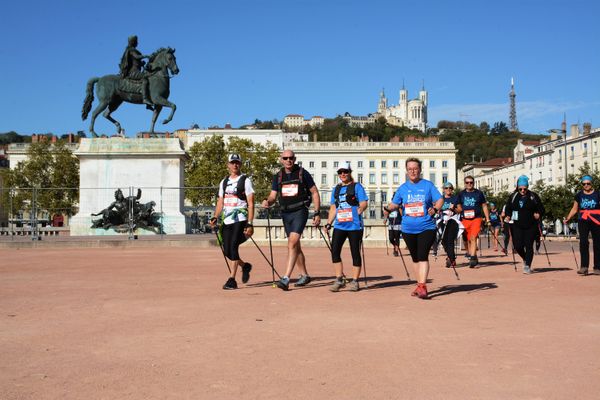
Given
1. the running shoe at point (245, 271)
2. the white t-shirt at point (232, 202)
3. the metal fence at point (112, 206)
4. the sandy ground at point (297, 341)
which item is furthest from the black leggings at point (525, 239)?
the metal fence at point (112, 206)

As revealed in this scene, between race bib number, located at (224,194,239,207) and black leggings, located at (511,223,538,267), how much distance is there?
19.8 ft

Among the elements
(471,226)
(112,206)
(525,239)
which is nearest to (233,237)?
(525,239)

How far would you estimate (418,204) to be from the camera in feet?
30.3

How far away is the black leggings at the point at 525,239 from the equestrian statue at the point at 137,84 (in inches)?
697

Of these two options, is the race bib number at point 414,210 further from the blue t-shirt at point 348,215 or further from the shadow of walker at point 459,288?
the shadow of walker at point 459,288

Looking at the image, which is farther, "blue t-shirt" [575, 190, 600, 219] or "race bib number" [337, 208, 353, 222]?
"blue t-shirt" [575, 190, 600, 219]

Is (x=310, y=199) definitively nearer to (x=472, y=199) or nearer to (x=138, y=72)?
(x=472, y=199)

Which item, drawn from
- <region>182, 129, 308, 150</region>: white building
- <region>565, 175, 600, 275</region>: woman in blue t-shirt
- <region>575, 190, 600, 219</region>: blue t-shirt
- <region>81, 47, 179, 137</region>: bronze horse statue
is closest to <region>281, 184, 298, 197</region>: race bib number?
<region>565, 175, 600, 275</region>: woman in blue t-shirt

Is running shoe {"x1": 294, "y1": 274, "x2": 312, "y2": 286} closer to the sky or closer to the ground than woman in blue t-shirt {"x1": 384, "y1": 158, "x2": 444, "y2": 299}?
closer to the ground

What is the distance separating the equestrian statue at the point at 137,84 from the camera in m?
27.7

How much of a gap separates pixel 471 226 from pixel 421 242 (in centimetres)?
627

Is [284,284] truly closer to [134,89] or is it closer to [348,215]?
[348,215]

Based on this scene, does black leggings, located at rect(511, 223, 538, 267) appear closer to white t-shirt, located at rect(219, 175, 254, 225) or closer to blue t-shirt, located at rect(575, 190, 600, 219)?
blue t-shirt, located at rect(575, 190, 600, 219)

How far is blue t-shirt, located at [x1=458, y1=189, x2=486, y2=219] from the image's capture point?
1487 cm
